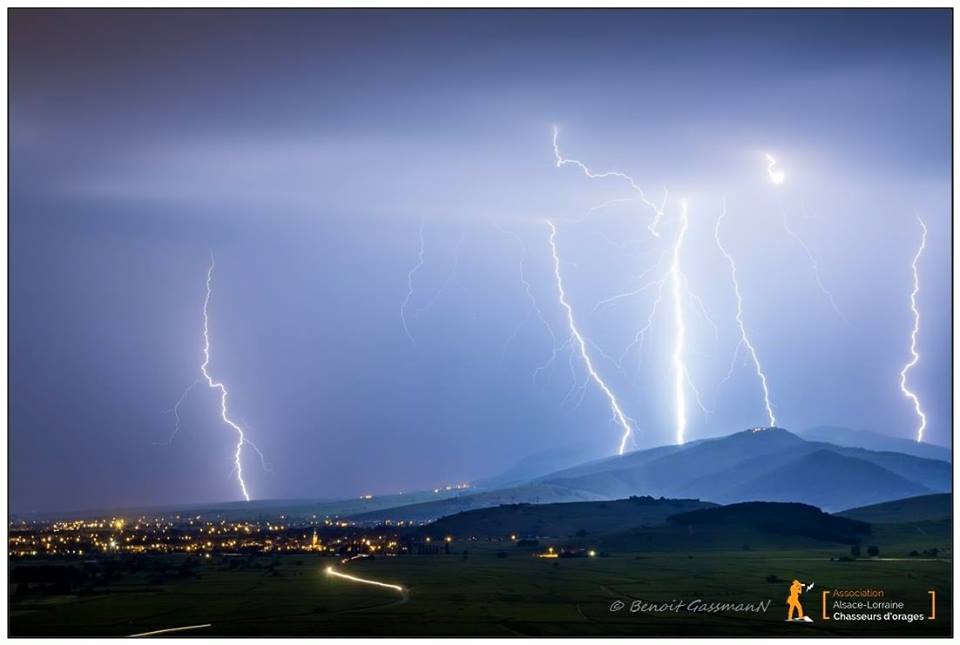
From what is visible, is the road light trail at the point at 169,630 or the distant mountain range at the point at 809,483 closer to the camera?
the road light trail at the point at 169,630

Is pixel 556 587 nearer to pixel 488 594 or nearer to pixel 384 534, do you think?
pixel 488 594

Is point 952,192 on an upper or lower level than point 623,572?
upper

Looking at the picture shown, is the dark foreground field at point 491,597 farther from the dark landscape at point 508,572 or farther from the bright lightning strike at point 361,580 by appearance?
the bright lightning strike at point 361,580

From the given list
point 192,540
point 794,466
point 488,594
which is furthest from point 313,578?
point 794,466

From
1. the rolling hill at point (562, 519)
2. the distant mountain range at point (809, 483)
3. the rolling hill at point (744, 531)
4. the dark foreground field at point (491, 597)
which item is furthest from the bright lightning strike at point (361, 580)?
the distant mountain range at point (809, 483)

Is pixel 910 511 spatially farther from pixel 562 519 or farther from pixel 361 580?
pixel 361 580

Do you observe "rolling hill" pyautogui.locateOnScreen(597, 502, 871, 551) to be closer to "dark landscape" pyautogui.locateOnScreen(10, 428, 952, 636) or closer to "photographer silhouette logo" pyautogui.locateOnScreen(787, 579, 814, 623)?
"dark landscape" pyautogui.locateOnScreen(10, 428, 952, 636)

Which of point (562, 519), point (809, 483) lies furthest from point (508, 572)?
point (809, 483)

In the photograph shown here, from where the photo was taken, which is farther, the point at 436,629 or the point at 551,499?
the point at 551,499

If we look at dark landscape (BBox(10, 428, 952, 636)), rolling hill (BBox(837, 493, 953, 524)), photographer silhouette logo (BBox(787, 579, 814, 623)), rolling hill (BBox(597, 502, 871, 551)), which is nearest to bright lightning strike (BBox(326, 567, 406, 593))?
dark landscape (BBox(10, 428, 952, 636))
